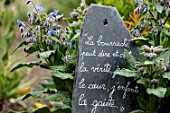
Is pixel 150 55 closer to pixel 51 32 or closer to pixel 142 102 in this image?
pixel 142 102

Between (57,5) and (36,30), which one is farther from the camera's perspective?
(57,5)

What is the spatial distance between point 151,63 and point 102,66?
0.36 m

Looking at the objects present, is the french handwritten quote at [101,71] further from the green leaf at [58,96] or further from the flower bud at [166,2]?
the flower bud at [166,2]

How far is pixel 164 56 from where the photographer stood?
2.94 m

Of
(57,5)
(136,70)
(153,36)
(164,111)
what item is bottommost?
(164,111)

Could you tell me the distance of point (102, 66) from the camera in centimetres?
301

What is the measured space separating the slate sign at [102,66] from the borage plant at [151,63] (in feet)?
0.28

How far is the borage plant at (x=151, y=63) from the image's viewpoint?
283cm

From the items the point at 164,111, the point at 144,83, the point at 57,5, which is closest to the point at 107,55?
the point at 144,83

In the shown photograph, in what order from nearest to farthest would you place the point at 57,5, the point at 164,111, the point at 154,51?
the point at 154,51 → the point at 164,111 → the point at 57,5

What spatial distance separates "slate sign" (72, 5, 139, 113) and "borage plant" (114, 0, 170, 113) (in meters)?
0.09

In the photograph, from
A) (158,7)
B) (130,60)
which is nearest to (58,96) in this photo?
(130,60)

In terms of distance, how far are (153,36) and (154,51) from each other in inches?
14.8

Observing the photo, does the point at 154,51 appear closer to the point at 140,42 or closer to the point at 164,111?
the point at 140,42
